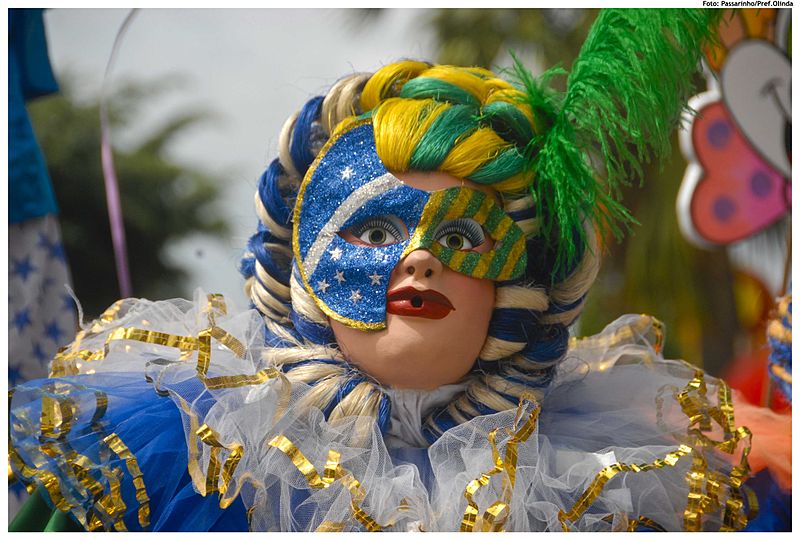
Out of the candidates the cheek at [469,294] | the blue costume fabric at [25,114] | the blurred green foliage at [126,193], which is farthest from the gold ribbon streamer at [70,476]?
the blurred green foliage at [126,193]

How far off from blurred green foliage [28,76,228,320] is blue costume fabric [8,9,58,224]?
11.2ft

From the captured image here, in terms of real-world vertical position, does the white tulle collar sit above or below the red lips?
below

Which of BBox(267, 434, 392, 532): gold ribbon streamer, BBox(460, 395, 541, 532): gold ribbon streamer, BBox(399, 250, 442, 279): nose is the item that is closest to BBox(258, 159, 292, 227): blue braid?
BBox(399, 250, 442, 279): nose

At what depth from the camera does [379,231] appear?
1.48 m

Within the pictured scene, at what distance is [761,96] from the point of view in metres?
3.27

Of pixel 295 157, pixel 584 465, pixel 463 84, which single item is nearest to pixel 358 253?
pixel 295 157

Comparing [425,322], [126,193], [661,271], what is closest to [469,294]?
[425,322]

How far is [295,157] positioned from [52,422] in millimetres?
606

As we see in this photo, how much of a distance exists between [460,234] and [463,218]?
30 mm

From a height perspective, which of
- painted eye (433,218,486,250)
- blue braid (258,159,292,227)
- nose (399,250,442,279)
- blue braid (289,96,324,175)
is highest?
blue braid (289,96,324,175)

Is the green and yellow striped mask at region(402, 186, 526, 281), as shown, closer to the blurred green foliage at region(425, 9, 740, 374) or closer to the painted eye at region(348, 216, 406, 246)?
the painted eye at region(348, 216, 406, 246)

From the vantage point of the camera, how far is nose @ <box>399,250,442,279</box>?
1.43 m

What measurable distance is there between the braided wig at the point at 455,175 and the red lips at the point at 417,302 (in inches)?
5.1

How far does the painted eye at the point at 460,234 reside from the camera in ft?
4.79
